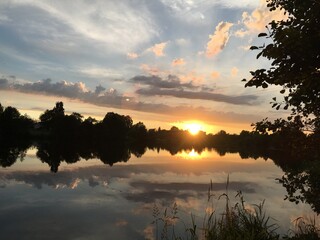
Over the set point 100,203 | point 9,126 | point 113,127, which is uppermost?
point 113,127

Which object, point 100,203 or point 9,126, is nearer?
point 100,203

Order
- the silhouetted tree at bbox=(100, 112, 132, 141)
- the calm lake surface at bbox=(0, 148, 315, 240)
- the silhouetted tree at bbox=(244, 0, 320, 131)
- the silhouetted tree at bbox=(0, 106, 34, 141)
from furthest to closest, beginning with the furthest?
1. the silhouetted tree at bbox=(100, 112, 132, 141)
2. the silhouetted tree at bbox=(0, 106, 34, 141)
3. the calm lake surface at bbox=(0, 148, 315, 240)
4. the silhouetted tree at bbox=(244, 0, 320, 131)

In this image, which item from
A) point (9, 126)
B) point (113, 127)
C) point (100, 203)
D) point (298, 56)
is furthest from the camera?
point (113, 127)

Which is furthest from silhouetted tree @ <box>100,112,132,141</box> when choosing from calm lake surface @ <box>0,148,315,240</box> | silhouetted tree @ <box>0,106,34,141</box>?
A: calm lake surface @ <box>0,148,315,240</box>

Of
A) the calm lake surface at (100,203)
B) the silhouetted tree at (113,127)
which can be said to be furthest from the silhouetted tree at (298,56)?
the silhouetted tree at (113,127)

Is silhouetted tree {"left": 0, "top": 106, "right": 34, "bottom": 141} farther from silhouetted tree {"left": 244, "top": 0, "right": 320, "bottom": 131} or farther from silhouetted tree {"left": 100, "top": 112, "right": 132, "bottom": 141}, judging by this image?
silhouetted tree {"left": 244, "top": 0, "right": 320, "bottom": 131}

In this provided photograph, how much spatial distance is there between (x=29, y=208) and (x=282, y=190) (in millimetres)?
27036

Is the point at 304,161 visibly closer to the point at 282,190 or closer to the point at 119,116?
the point at 282,190

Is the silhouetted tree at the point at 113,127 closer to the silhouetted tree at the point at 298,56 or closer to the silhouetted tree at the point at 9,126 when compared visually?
the silhouetted tree at the point at 9,126

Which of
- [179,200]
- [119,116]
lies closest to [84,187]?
[179,200]

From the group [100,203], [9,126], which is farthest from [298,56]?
[9,126]

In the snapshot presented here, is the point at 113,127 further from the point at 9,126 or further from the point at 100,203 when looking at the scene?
the point at 100,203

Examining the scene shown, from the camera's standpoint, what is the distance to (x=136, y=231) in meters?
19.6

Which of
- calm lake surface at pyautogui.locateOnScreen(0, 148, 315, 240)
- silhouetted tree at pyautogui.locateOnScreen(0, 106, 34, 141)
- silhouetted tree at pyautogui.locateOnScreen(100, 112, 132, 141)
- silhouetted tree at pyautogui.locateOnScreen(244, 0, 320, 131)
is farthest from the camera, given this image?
silhouetted tree at pyautogui.locateOnScreen(100, 112, 132, 141)
